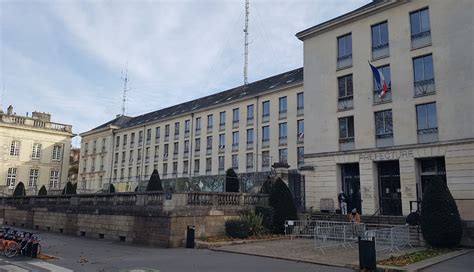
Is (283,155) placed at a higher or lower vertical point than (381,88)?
lower

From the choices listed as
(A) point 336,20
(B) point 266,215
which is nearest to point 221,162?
(A) point 336,20

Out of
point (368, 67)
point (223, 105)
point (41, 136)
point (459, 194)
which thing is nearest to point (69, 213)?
point (368, 67)

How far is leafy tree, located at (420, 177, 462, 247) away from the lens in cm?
1691

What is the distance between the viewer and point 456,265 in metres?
13.3

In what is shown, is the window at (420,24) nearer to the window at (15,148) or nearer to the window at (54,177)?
the window at (54,177)

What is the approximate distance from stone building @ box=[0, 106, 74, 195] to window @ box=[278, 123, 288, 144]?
3865 cm

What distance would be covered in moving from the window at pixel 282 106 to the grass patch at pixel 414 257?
28.9 m

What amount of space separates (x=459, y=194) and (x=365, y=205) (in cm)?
562

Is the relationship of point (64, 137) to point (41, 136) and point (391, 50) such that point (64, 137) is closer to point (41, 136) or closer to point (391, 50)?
point (41, 136)

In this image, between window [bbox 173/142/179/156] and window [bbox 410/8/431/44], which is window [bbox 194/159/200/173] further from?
window [bbox 410/8/431/44]

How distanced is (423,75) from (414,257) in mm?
14640

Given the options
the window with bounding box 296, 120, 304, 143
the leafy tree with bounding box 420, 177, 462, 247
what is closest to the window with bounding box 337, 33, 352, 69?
the leafy tree with bounding box 420, 177, 462, 247

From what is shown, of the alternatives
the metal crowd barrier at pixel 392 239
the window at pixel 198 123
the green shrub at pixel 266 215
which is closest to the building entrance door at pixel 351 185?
the green shrub at pixel 266 215

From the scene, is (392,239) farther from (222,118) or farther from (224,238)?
(222,118)
